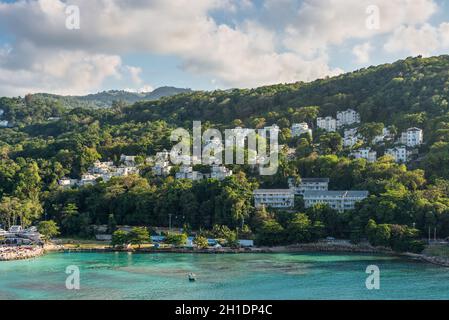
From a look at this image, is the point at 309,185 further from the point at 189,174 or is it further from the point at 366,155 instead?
the point at 189,174

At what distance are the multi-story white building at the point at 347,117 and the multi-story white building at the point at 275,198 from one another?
13326 mm

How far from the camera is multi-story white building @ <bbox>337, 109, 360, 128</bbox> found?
36812mm

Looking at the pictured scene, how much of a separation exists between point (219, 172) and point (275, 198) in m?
4.46

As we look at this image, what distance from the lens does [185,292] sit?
48.1ft

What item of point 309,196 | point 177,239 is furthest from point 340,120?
point 177,239

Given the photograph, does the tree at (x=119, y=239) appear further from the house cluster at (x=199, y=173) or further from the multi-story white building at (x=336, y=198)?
the multi-story white building at (x=336, y=198)

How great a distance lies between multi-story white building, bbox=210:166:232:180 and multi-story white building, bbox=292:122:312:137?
300 inches

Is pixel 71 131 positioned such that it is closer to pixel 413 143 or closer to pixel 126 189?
pixel 126 189

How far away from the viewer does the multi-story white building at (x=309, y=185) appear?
2570 centimetres

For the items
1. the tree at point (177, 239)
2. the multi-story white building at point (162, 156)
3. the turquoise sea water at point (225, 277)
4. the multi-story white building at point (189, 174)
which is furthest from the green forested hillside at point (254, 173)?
the turquoise sea water at point (225, 277)

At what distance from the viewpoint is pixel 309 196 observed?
24344mm

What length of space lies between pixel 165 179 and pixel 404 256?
12.9 meters

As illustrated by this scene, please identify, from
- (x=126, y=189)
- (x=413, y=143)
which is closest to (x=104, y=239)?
(x=126, y=189)

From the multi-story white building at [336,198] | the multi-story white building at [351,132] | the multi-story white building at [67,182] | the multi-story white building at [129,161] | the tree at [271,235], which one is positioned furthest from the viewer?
the multi-story white building at [351,132]
